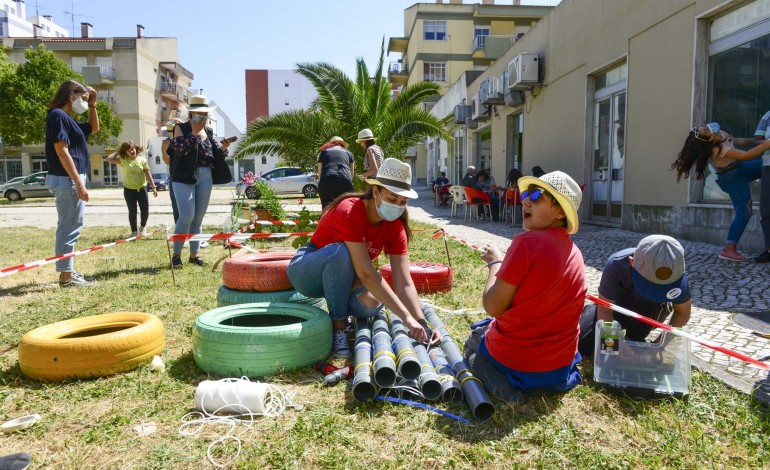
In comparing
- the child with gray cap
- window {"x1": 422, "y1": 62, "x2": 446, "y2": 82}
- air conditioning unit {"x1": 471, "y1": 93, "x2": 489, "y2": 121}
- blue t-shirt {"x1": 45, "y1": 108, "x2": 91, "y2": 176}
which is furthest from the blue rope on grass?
window {"x1": 422, "y1": 62, "x2": 446, "y2": 82}

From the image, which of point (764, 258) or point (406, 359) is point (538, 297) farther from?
point (764, 258)

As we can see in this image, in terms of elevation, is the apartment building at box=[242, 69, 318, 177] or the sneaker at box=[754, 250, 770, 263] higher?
the apartment building at box=[242, 69, 318, 177]

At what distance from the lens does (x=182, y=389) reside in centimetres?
302

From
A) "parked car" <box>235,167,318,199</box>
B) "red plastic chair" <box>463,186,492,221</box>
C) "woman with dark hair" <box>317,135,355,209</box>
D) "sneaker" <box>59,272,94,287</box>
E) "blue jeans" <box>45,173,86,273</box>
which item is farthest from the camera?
"parked car" <box>235,167,318,199</box>

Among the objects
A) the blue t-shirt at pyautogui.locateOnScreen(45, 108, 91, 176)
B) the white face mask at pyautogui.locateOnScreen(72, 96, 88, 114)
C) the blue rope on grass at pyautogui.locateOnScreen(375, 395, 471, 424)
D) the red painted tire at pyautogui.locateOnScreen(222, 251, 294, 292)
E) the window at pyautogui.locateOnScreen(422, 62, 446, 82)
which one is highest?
the window at pyautogui.locateOnScreen(422, 62, 446, 82)

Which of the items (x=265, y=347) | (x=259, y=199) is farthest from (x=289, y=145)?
(x=265, y=347)

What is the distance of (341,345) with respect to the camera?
358cm

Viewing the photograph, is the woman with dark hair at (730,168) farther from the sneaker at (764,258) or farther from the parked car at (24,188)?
the parked car at (24,188)

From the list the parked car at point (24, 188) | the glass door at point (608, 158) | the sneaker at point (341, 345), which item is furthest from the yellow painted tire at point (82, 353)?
the parked car at point (24, 188)

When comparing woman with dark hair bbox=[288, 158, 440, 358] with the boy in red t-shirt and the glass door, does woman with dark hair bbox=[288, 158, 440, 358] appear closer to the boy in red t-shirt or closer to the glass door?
the boy in red t-shirt

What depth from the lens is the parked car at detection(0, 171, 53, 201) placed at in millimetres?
28500

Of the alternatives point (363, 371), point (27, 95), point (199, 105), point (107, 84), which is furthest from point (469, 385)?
point (107, 84)

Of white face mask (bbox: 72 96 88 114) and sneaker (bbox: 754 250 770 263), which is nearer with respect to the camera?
white face mask (bbox: 72 96 88 114)

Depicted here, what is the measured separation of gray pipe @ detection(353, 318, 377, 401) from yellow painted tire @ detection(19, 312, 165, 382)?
4.46 feet
